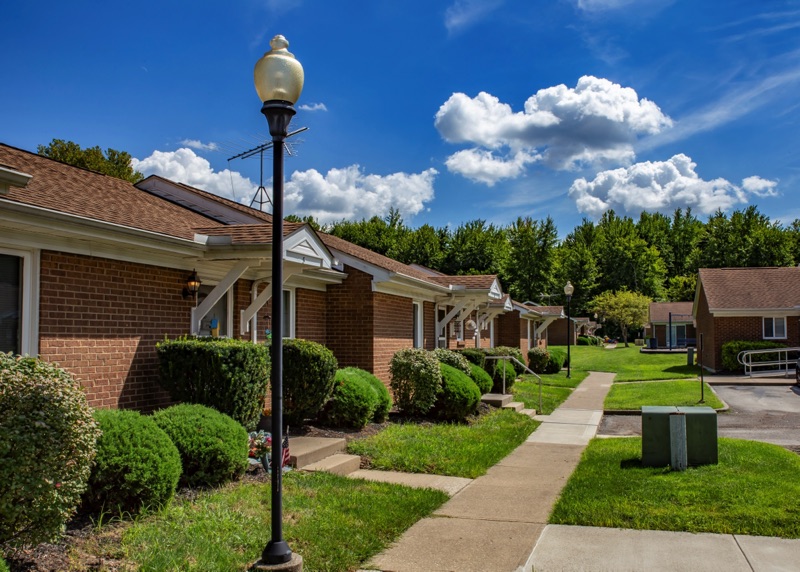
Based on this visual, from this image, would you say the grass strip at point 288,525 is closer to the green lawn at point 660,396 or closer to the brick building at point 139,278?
the brick building at point 139,278

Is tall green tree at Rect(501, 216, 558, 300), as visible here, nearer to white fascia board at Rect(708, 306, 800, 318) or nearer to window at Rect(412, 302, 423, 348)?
white fascia board at Rect(708, 306, 800, 318)

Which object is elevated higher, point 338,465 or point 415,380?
point 415,380

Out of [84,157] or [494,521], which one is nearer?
[494,521]

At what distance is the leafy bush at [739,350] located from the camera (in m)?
29.5

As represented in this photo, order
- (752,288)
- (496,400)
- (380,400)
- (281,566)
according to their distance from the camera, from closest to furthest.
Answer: (281,566)
(380,400)
(496,400)
(752,288)

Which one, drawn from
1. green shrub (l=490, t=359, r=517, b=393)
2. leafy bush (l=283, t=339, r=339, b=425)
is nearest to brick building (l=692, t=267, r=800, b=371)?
green shrub (l=490, t=359, r=517, b=393)

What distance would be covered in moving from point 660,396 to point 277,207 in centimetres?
1706

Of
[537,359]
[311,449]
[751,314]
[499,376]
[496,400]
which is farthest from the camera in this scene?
[537,359]

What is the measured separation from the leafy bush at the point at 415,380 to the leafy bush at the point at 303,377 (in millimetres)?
3201

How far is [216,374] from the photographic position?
804cm

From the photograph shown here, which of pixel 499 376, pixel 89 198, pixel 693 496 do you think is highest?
pixel 89 198

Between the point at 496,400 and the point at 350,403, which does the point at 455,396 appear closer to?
the point at 350,403

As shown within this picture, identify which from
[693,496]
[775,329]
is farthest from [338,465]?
[775,329]

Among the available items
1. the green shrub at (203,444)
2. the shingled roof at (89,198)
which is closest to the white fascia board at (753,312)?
the shingled roof at (89,198)
